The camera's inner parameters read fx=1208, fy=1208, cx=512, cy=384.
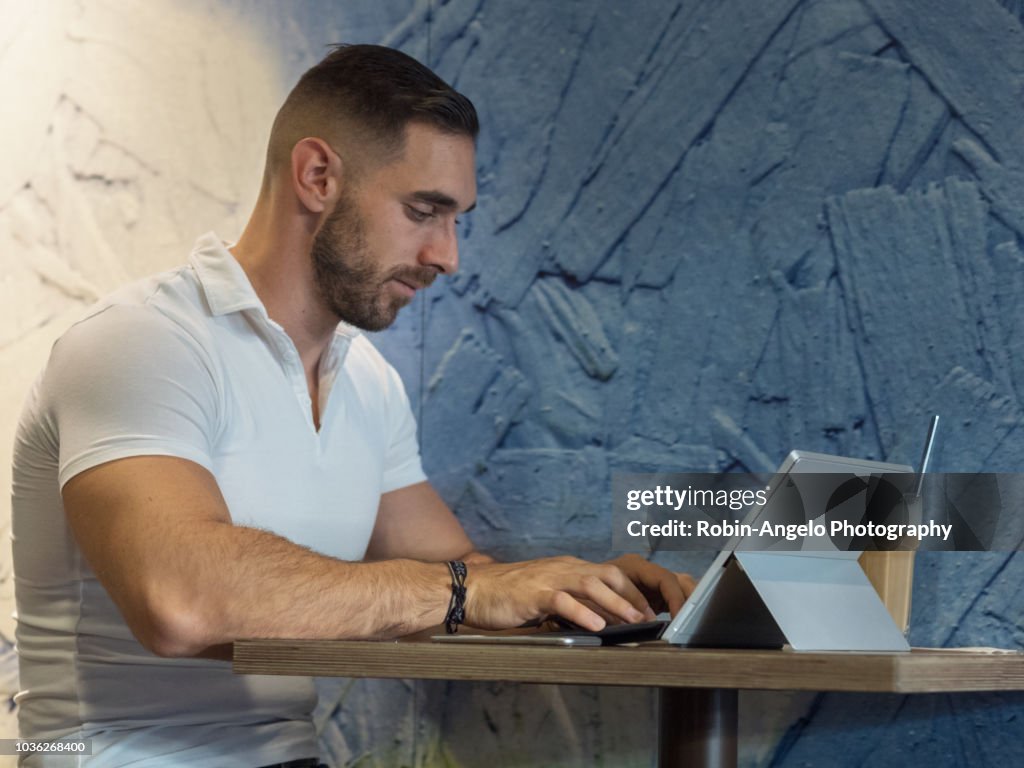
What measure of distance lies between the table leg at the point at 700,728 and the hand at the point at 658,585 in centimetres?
28

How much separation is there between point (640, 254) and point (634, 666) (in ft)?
3.65

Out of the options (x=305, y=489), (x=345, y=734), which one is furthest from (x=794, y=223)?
(x=345, y=734)

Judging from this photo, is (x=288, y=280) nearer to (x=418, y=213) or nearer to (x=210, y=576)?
(x=418, y=213)

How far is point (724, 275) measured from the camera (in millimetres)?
2016

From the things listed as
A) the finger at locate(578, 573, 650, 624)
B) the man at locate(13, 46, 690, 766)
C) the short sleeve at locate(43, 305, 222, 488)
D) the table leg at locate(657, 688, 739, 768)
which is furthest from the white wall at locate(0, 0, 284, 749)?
the table leg at locate(657, 688, 739, 768)

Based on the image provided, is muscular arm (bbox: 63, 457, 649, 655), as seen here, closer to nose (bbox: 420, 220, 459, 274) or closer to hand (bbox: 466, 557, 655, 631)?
hand (bbox: 466, 557, 655, 631)

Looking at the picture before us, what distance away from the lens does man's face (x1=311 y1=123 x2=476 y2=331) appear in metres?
1.88

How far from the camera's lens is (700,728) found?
1.31m

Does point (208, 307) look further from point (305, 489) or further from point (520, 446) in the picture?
point (520, 446)

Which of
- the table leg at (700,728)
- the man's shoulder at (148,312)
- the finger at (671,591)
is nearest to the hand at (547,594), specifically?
the table leg at (700,728)

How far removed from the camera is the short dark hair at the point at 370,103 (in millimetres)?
1887

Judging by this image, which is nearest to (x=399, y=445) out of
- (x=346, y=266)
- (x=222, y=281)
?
(x=346, y=266)

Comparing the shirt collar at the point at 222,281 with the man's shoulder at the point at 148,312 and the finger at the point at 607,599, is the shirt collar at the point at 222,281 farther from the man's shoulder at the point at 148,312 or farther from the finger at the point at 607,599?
the finger at the point at 607,599

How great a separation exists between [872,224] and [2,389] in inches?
66.5
